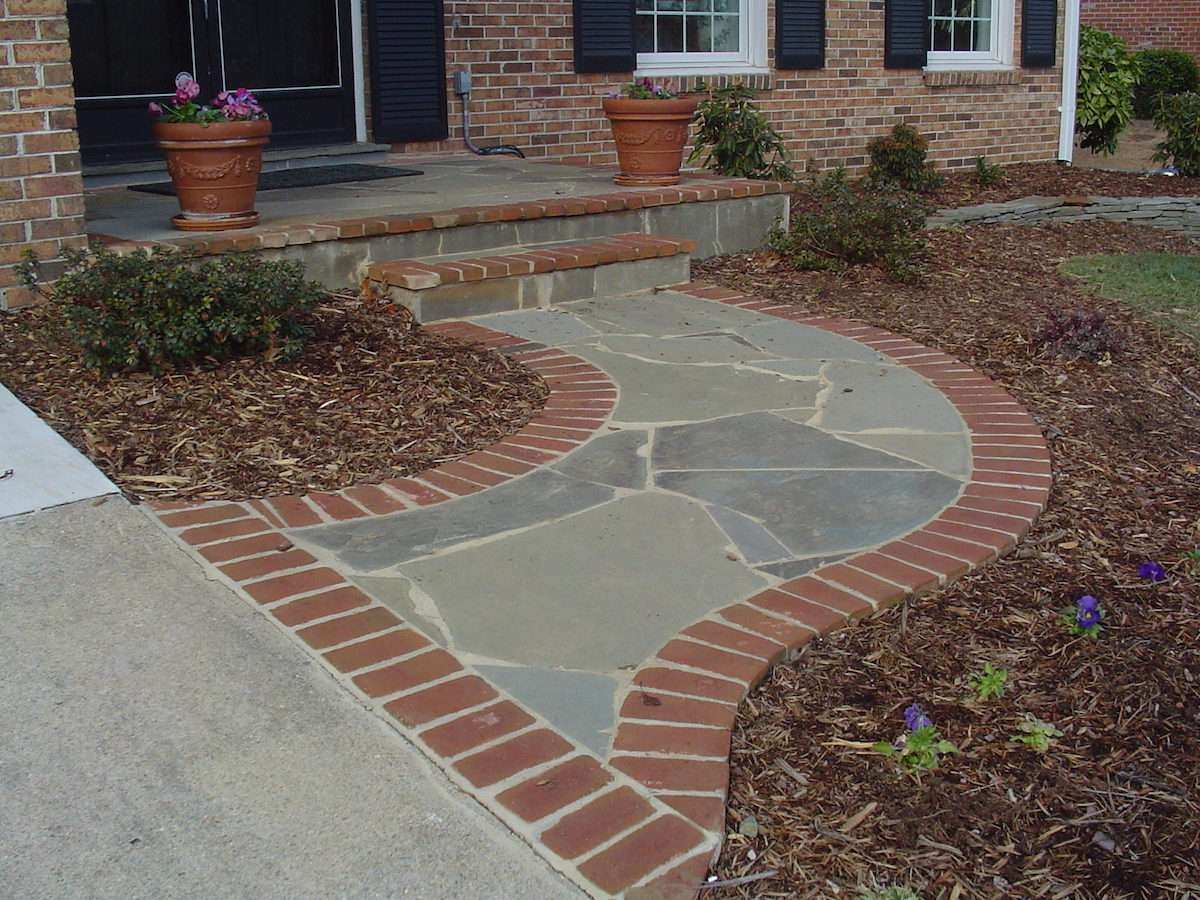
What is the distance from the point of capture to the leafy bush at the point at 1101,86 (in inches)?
480

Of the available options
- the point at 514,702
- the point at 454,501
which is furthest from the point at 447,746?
the point at 454,501

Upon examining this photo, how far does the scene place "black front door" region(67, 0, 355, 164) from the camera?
22.0 ft

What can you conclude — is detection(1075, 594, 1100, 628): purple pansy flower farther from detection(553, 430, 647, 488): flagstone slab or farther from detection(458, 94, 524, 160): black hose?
detection(458, 94, 524, 160): black hose

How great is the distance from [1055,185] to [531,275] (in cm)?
622

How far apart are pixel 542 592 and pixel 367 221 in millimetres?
2709

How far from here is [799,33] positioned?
927cm

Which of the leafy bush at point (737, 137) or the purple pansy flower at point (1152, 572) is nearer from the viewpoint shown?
the purple pansy flower at point (1152, 572)

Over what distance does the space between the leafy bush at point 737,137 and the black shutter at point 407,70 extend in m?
1.60

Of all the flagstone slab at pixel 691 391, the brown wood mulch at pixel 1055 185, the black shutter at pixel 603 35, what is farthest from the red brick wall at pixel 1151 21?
the flagstone slab at pixel 691 391

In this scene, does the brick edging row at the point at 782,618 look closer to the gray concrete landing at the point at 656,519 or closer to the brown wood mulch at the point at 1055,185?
the gray concrete landing at the point at 656,519

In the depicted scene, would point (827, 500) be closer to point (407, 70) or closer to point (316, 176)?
point (316, 176)

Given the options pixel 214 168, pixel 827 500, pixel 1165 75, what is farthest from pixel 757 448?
pixel 1165 75

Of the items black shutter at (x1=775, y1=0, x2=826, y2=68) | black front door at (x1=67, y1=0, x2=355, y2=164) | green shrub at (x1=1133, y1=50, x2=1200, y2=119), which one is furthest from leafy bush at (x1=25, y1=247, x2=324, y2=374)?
green shrub at (x1=1133, y1=50, x2=1200, y2=119)

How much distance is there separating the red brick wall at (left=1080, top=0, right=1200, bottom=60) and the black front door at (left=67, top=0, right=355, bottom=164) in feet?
55.8
